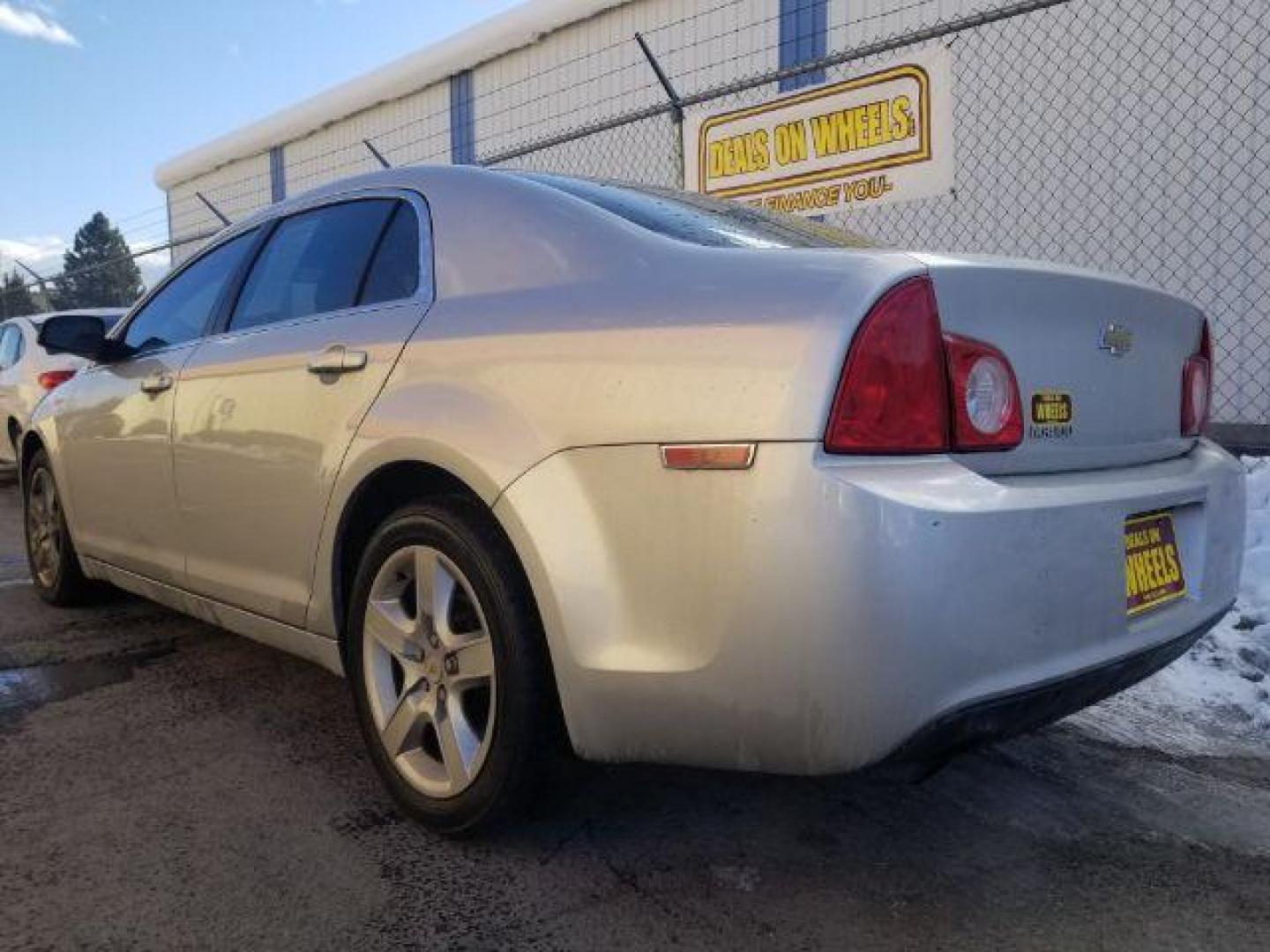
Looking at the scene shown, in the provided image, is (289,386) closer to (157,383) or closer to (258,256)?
(258,256)

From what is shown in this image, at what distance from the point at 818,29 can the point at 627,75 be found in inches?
87.7

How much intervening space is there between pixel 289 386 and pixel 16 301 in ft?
75.3

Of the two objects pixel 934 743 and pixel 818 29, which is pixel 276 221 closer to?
pixel 934 743

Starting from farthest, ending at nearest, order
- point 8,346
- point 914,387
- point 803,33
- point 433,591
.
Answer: point 803,33, point 8,346, point 433,591, point 914,387

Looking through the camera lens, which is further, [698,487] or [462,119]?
[462,119]

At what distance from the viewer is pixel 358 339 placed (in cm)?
263

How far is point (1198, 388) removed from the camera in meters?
2.60

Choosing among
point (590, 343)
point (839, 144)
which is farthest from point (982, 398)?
point (839, 144)

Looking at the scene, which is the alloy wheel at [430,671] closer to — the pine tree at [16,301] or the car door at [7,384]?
the car door at [7,384]

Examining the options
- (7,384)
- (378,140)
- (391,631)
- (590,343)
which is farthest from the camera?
(378,140)

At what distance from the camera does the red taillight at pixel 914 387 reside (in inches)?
70.8

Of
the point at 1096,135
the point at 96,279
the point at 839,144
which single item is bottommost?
the point at 839,144

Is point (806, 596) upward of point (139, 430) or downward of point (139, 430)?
downward

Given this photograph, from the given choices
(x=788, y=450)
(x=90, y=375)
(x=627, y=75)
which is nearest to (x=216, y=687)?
(x=90, y=375)
